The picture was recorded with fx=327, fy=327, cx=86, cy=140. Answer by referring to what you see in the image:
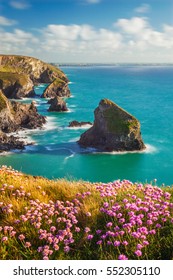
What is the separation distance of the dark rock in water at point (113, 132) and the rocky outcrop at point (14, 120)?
18.8 meters

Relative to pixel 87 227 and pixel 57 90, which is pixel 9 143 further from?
pixel 57 90

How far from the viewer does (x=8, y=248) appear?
7.17m

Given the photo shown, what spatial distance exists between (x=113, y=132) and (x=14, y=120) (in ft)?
114

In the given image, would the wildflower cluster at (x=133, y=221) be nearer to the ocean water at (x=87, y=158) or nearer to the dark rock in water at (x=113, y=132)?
the ocean water at (x=87, y=158)

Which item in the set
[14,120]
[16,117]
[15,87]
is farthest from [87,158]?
[15,87]

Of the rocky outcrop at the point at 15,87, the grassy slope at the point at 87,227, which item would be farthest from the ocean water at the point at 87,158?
the rocky outcrop at the point at 15,87

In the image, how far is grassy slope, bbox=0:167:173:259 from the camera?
6.84 meters

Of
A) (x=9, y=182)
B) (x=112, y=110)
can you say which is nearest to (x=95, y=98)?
(x=112, y=110)

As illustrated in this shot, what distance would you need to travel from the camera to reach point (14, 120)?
326 feet

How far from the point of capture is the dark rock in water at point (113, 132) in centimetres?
7969

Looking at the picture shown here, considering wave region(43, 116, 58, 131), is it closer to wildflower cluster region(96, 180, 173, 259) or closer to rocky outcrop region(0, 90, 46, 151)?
rocky outcrop region(0, 90, 46, 151)

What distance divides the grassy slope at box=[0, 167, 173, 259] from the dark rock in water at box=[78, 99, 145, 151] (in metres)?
70.8

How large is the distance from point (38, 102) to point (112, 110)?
80187 millimetres

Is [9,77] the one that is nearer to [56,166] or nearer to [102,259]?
[56,166]
